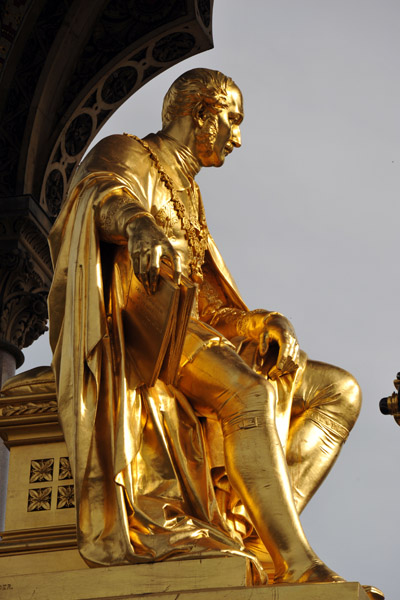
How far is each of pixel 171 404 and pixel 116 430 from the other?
0.97ft

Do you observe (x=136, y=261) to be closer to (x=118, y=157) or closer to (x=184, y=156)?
(x=118, y=157)

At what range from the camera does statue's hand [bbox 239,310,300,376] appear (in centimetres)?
439

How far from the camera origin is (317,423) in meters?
4.43

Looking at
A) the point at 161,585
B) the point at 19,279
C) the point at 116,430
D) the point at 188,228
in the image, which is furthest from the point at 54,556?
the point at 19,279

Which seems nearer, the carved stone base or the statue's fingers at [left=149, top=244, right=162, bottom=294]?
the carved stone base

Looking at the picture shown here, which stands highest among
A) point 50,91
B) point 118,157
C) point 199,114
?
point 50,91

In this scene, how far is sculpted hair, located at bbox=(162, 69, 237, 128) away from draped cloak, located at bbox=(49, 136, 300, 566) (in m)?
0.57

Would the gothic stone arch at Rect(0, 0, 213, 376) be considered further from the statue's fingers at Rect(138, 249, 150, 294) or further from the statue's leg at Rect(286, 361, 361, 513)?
the statue's fingers at Rect(138, 249, 150, 294)

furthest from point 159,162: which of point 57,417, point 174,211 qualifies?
point 57,417

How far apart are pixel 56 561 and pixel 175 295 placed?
0.91 m

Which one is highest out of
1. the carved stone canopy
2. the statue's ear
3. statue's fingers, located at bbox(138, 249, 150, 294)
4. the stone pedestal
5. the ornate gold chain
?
the carved stone canopy

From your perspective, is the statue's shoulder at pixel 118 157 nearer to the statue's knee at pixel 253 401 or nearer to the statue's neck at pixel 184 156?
the statue's neck at pixel 184 156

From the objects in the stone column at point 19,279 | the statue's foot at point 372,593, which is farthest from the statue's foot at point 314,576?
the stone column at point 19,279

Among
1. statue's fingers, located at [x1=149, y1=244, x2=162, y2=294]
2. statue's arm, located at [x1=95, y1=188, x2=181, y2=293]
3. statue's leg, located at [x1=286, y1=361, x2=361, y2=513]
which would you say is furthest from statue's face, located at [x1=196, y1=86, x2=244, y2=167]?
statue's fingers, located at [x1=149, y1=244, x2=162, y2=294]
